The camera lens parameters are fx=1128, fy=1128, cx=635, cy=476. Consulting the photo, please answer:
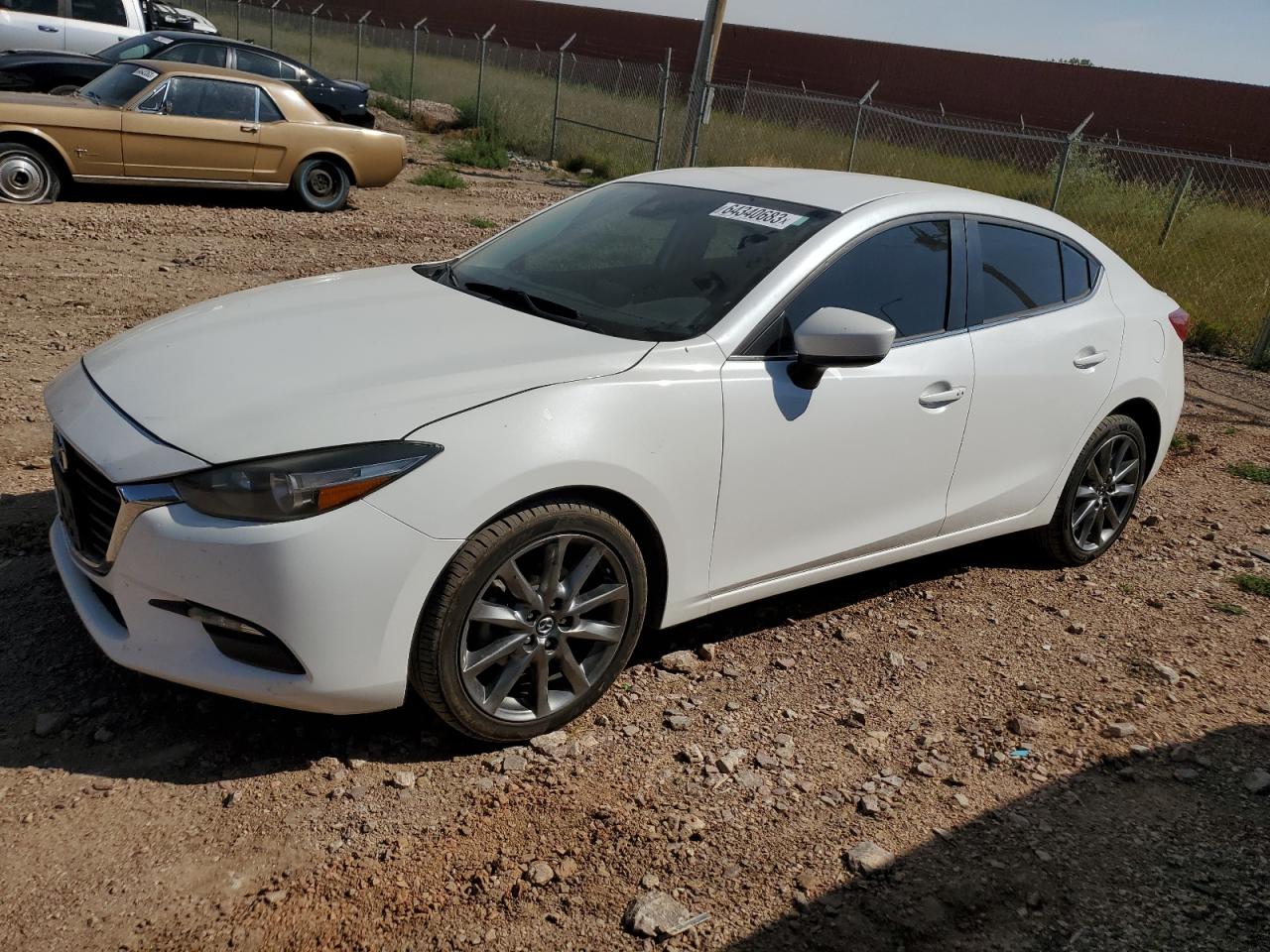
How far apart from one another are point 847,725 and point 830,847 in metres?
0.68

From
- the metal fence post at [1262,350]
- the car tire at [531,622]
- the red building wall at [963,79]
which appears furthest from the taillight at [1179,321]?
the red building wall at [963,79]

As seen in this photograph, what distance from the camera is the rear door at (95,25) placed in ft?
49.2

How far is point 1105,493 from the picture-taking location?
5.11 meters

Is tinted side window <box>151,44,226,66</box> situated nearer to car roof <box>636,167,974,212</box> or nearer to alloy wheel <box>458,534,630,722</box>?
car roof <box>636,167,974,212</box>

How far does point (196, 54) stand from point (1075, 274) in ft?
37.6

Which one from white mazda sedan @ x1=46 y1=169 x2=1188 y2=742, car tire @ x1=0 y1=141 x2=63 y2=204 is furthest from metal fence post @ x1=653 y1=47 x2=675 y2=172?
white mazda sedan @ x1=46 y1=169 x2=1188 y2=742

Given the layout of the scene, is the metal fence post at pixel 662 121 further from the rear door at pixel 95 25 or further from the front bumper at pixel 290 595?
the front bumper at pixel 290 595

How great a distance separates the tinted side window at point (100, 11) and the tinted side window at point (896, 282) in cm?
1471

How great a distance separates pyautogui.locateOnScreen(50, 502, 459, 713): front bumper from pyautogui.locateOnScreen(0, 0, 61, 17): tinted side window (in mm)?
14730

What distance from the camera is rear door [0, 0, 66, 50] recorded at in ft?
47.5

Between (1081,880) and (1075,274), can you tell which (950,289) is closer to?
(1075,274)

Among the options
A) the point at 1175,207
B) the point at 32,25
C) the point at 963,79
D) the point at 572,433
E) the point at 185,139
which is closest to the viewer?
the point at 572,433

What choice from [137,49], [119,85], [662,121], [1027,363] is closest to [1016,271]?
[1027,363]

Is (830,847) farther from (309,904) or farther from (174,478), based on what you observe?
(174,478)
